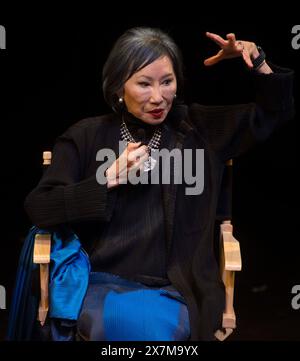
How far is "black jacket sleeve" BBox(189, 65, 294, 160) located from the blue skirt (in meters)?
0.58

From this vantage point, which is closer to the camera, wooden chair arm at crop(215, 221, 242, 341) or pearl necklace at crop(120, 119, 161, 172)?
wooden chair arm at crop(215, 221, 242, 341)

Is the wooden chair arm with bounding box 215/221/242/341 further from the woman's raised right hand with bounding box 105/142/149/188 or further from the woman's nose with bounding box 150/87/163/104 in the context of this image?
the woman's nose with bounding box 150/87/163/104

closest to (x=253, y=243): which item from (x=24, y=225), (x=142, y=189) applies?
(x=24, y=225)

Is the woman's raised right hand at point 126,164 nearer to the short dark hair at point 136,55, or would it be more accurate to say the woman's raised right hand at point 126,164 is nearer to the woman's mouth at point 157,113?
the woman's mouth at point 157,113

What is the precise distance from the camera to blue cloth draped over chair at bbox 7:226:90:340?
3092 mm

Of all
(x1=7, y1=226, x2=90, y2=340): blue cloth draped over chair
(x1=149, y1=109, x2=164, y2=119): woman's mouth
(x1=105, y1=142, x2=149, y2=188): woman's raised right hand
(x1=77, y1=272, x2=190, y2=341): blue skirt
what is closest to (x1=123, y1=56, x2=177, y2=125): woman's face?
(x1=149, y1=109, x2=164, y2=119): woman's mouth

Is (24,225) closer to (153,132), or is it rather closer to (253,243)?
(253,243)

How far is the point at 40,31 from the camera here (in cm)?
397

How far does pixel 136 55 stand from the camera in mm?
3121

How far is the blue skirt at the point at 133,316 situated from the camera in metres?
2.99

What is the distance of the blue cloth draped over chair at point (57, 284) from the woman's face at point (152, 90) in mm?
504

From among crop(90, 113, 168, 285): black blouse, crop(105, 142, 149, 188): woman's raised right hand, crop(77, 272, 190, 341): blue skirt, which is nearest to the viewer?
crop(77, 272, 190, 341): blue skirt

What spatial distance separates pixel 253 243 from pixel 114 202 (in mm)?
1564

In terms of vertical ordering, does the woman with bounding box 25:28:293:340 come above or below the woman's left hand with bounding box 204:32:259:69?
below
